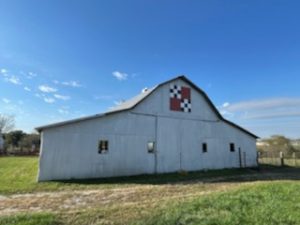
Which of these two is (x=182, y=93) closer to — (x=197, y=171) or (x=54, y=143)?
(x=197, y=171)

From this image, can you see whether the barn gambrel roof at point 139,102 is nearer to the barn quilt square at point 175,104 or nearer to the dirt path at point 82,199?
the barn quilt square at point 175,104

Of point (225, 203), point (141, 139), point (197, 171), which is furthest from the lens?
point (197, 171)

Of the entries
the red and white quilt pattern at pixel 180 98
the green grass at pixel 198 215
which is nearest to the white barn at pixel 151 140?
the red and white quilt pattern at pixel 180 98

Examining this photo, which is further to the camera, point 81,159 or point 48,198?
point 81,159

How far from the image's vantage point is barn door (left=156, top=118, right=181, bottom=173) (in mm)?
14728

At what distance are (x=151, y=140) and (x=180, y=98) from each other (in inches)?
140

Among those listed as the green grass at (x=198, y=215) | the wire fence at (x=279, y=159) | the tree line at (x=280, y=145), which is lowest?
the green grass at (x=198, y=215)

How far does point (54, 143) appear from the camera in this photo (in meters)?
11.6

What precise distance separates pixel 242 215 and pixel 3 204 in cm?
641

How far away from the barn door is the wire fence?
32.0 ft

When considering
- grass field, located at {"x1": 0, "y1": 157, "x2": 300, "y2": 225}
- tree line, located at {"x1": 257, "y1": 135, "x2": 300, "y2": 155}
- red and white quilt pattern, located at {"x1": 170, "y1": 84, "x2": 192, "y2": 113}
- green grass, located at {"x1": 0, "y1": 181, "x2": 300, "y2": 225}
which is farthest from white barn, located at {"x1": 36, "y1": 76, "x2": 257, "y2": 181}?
tree line, located at {"x1": 257, "y1": 135, "x2": 300, "y2": 155}

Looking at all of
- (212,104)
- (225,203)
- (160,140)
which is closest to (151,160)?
(160,140)

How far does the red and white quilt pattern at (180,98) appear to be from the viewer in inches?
621

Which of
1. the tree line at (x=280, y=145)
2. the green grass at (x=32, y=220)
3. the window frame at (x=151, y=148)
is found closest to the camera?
the green grass at (x=32, y=220)
